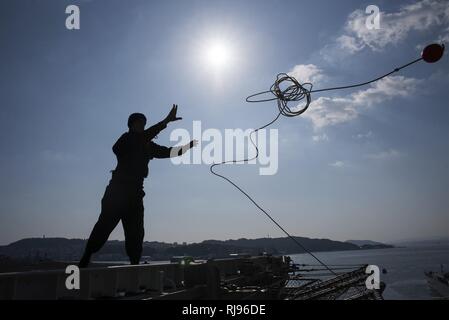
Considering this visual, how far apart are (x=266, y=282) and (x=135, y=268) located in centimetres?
639

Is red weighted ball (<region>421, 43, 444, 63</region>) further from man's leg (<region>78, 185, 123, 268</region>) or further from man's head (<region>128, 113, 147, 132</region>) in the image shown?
man's leg (<region>78, 185, 123, 268</region>)

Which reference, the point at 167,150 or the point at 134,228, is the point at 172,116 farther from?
the point at 134,228

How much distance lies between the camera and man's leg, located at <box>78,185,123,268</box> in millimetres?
7204

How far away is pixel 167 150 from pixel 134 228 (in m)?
2.34

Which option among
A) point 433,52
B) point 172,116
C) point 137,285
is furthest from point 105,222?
point 433,52

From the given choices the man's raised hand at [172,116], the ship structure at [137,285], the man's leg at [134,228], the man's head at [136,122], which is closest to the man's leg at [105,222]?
the man's leg at [134,228]

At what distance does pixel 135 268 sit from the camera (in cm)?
624

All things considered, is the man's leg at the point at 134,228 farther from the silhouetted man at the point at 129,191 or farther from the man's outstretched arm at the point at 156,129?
the man's outstretched arm at the point at 156,129

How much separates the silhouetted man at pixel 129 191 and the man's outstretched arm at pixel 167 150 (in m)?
0.40

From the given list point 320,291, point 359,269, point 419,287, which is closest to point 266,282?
point 320,291

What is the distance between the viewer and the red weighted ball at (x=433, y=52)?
24.7ft

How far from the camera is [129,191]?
7828 millimetres

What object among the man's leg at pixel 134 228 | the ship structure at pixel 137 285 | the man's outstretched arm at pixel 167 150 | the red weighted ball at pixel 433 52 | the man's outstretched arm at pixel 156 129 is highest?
the red weighted ball at pixel 433 52
